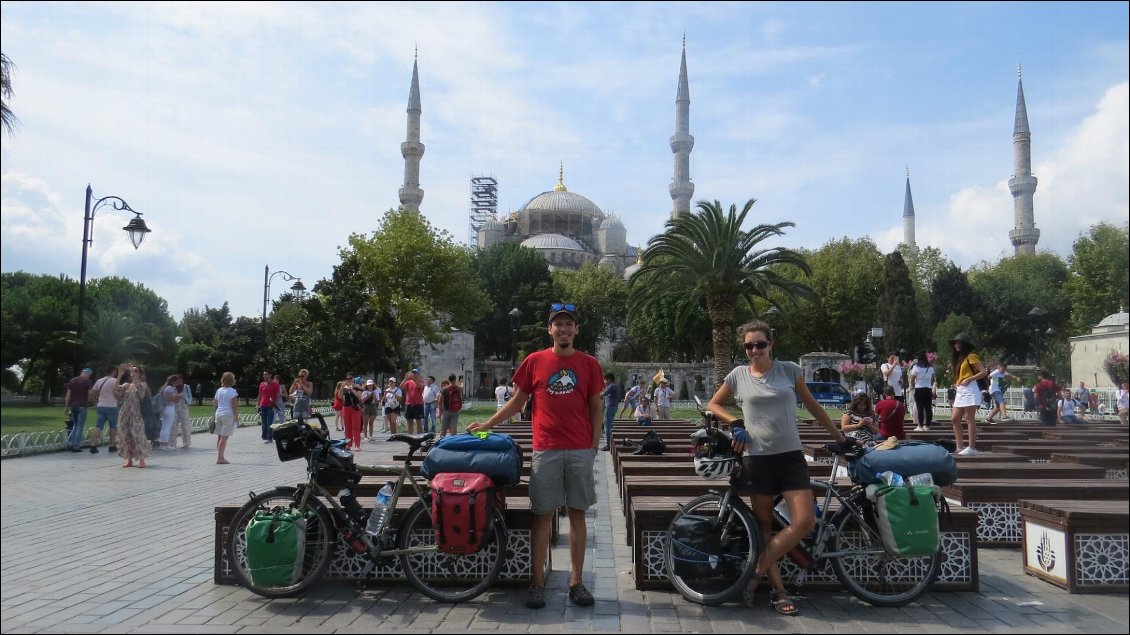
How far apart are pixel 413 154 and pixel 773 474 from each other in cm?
6385

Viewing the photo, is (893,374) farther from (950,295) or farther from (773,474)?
(950,295)

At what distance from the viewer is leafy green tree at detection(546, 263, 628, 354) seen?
215ft

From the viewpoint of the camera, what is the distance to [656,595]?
5027mm

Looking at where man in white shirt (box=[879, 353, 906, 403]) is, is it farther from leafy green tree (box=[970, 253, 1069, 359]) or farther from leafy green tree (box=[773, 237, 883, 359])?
leafy green tree (box=[773, 237, 883, 359])

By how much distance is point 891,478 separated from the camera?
4723 millimetres

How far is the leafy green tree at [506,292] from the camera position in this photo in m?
64.2

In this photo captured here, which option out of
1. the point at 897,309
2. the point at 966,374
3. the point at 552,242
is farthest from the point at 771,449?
the point at 552,242

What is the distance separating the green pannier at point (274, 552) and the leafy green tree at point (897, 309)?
53169 mm

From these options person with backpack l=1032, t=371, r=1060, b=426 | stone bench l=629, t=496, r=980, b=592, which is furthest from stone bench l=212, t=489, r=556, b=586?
person with backpack l=1032, t=371, r=1060, b=426

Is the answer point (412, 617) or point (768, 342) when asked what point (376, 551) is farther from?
point (768, 342)

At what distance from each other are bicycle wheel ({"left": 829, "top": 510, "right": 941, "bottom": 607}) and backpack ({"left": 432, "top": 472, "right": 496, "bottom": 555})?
209cm

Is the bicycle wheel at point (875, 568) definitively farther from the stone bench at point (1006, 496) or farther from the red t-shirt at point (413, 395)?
the red t-shirt at point (413, 395)

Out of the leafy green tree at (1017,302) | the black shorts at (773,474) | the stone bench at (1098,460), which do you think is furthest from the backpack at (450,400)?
the leafy green tree at (1017,302)

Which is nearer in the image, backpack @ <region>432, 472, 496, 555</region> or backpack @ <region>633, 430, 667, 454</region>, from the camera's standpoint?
backpack @ <region>432, 472, 496, 555</region>
